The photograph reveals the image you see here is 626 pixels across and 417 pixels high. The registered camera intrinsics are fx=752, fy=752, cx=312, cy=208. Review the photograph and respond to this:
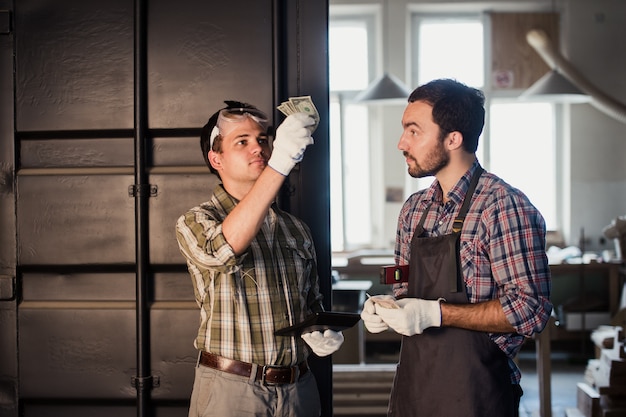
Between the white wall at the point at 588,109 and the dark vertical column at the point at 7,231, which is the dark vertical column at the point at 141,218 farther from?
the white wall at the point at 588,109

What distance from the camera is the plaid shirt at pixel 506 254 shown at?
6.76 ft

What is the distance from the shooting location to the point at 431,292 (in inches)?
88.3

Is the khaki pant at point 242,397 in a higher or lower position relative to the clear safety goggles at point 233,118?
lower

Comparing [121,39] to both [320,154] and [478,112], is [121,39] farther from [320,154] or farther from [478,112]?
[478,112]

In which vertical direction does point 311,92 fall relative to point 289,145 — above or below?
above

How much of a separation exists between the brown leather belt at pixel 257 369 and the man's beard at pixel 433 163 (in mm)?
711

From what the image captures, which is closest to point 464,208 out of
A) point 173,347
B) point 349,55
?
point 173,347

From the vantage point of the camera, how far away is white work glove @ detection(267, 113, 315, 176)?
2035 millimetres

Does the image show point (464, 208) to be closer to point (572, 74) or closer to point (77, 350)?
point (77, 350)

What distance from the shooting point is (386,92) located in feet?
21.3

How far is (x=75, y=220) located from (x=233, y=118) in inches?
32.0

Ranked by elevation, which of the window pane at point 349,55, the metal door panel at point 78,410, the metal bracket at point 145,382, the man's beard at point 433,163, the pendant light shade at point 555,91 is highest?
the window pane at point 349,55

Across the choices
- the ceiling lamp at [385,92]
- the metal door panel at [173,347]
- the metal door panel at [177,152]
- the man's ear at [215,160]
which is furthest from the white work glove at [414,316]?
the ceiling lamp at [385,92]

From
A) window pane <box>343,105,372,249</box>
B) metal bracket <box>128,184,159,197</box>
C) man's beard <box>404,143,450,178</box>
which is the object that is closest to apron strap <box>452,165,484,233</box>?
man's beard <box>404,143,450,178</box>
